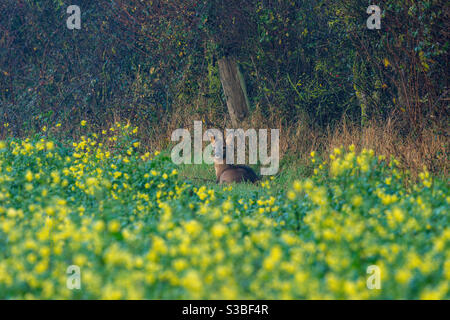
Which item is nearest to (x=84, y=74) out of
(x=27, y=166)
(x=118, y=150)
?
(x=118, y=150)

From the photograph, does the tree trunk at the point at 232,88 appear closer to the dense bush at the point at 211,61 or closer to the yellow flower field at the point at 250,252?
the dense bush at the point at 211,61

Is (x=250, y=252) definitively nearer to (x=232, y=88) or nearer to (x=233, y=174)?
(x=233, y=174)

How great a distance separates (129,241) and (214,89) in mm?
8140

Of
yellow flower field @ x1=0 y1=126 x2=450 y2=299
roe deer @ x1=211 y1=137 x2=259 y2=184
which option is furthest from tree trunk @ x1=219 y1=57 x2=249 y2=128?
yellow flower field @ x1=0 y1=126 x2=450 y2=299

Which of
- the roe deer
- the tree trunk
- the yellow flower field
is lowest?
the yellow flower field

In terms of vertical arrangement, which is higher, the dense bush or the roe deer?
the dense bush

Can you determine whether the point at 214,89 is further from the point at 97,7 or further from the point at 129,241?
the point at 129,241

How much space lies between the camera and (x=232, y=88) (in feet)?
36.7

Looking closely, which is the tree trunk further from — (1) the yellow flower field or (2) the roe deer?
(1) the yellow flower field

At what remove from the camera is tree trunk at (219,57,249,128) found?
11.1 m

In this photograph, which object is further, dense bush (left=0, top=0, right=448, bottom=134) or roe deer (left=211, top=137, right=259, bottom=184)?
roe deer (left=211, top=137, right=259, bottom=184)

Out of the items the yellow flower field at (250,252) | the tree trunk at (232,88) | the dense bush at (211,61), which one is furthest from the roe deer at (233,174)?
the yellow flower field at (250,252)

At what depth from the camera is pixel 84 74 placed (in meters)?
12.4

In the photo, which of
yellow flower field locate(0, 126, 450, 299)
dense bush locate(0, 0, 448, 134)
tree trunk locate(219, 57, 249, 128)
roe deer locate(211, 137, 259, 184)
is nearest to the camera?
yellow flower field locate(0, 126, 450, 299)
